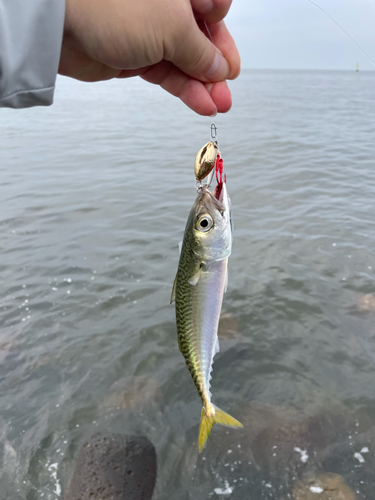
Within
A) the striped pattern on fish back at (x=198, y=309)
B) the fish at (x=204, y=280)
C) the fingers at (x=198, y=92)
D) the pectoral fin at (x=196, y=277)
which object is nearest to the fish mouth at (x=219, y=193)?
the fish at (x=204, y=280)

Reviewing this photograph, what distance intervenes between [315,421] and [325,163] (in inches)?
452

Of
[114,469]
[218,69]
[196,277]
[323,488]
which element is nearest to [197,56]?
[218,69]

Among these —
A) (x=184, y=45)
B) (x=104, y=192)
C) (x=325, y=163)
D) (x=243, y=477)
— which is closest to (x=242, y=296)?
(x=243, y=477)

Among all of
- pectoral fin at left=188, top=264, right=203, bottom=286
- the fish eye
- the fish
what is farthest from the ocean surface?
the fish eye

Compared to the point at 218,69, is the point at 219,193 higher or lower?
lower

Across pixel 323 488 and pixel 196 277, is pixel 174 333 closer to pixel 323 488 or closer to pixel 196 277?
pixel 323 488

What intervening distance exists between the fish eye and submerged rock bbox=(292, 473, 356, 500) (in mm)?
3257

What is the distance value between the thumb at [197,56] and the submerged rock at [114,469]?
3.80 m

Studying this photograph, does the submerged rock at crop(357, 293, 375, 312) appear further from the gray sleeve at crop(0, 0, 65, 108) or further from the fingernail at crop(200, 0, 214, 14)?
the gray sleeve at crop(0, 0, 65, 108)

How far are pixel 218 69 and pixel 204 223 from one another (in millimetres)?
1107

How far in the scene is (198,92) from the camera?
9.23ft

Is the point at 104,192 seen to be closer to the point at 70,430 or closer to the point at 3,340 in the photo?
the point at 3,340

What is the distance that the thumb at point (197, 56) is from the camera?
2267 millimetres

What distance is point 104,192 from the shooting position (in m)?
11.7
